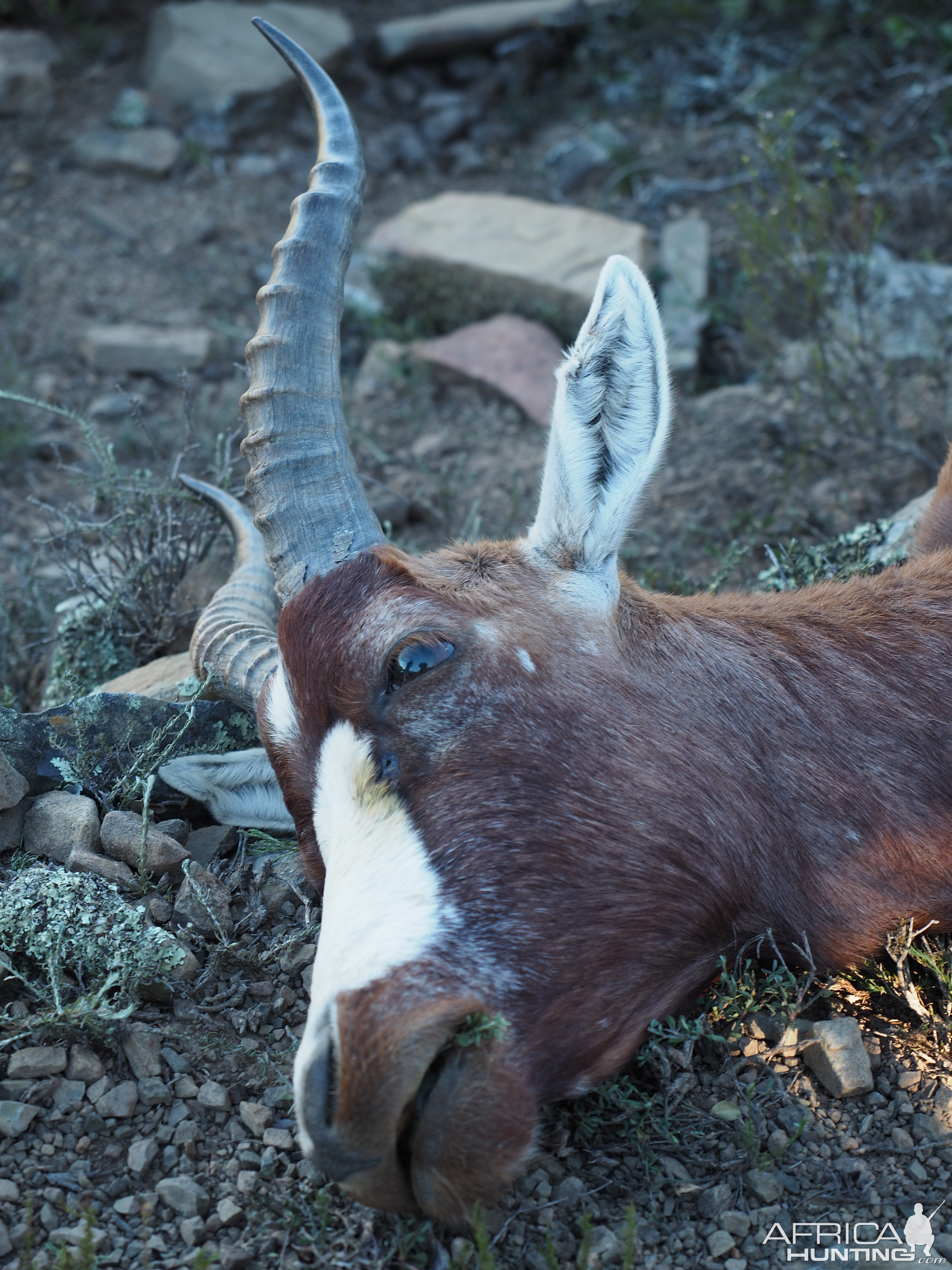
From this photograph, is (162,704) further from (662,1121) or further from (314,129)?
(314,129)

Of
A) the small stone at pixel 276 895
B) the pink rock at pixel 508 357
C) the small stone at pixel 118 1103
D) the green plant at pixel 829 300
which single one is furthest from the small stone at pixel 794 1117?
the pink rock at pixel 508 357

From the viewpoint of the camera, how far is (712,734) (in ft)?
8.67

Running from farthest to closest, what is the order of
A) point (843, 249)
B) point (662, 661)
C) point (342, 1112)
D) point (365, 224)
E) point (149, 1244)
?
point (365, 224), point (843, 249), point (662, 661), point (149, 1244), point (342, 1112)

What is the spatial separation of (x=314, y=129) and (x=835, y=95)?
4.01 m

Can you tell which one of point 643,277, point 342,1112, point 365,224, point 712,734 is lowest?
point 365,224

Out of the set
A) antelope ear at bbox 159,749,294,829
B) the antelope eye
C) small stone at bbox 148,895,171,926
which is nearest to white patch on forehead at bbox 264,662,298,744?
the antelope eye

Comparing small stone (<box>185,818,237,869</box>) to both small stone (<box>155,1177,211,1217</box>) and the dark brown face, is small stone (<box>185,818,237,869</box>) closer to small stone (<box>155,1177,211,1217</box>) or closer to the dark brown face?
the dark brown face

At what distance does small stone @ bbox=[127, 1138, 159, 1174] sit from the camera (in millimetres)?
2477

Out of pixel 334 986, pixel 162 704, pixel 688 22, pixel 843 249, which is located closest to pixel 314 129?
pixel 688 22

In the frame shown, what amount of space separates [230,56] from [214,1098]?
8212mm

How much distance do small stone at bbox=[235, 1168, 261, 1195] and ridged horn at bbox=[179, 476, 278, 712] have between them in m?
1.13

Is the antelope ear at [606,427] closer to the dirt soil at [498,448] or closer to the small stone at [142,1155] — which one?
the dirt soil at [498,448]

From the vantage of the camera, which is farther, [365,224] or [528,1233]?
[365,224]

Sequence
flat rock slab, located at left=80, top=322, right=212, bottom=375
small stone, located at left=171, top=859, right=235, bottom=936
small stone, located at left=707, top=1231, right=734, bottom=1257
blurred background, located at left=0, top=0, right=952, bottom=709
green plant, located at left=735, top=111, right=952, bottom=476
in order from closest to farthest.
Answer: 1. small stone, located at left=707, top=1231, right=734, bottom=1257
2. small stone, located at left=171, top=859, right=235, bottom=936
3. blurred background, located at left=0, top=0, right=952, bottom=709
4. green plant, located at left=735, top=111, right=952, bottom=476
5. flat rock slab, located at left=80, top=322, right=212, bottom=375
